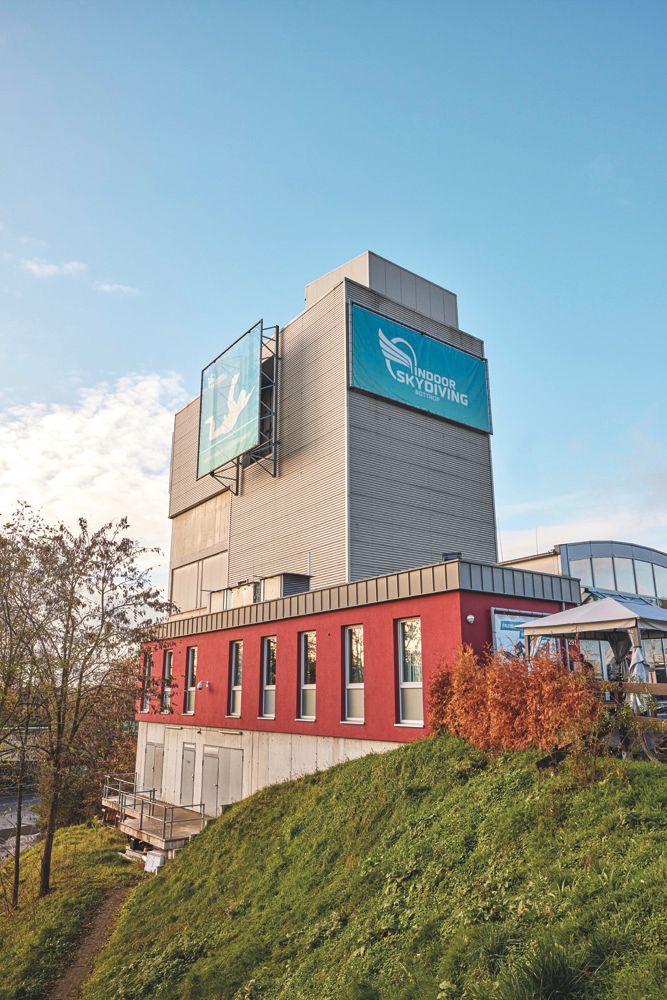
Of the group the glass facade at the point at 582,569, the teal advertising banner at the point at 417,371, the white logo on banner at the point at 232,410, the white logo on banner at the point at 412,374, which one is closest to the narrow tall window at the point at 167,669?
the white logo on banner at the point at 232,410

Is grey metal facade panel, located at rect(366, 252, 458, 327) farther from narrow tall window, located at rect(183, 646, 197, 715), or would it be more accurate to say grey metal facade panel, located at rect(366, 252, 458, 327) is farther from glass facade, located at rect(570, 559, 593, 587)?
narrow tall window, located at rect(183, 646, 197, 715)

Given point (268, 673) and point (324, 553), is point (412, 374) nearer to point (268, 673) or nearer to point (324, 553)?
point (324, 553)

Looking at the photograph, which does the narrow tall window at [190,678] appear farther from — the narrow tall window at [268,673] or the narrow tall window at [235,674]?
the narrow tall window at [268,673]

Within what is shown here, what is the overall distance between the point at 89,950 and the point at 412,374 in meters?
21.9

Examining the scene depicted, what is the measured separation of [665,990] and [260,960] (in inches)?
243

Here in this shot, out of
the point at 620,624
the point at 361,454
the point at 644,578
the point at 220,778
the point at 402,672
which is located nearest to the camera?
the point at 620,624

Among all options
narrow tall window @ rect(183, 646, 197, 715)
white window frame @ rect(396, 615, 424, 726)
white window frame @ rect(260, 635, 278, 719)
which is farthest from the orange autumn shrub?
narrow tall window @ rect(183, 646, 197, 715)

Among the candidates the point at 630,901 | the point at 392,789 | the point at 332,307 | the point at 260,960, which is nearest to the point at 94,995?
the point at 260,960

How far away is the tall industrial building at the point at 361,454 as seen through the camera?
24.8m

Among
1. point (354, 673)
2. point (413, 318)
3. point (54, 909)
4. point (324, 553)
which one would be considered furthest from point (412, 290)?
point (54, 909)

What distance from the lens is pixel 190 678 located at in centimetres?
2425

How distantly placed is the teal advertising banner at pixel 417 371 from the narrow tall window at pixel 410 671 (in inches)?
508

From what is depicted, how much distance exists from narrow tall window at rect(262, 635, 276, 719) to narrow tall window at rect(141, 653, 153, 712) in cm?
518

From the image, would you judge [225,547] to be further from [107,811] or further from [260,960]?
[260,960]
